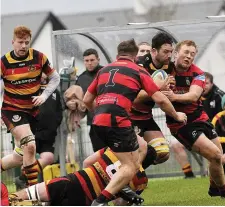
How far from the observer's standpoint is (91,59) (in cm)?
1546

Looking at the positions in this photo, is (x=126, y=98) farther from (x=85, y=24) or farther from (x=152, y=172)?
(x=85, y=24)

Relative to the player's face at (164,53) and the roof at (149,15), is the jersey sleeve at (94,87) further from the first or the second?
the roof at (149,15)

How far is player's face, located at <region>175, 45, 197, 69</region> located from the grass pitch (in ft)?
5.72

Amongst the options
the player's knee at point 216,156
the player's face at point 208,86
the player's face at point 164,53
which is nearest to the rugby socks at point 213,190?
the player's knee at point 216,156

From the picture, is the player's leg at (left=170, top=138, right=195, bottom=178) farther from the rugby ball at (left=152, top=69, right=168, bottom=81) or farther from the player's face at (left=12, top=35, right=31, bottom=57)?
the rugby ball at (left=152, top=69, right=168, bottom=81)

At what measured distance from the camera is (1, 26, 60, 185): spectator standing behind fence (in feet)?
43.5

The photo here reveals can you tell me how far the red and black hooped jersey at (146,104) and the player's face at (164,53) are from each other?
113 millimetres

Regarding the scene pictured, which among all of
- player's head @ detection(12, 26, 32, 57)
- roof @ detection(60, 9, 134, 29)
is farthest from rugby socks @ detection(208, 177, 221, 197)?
roof @ detection(60, 9, 134, 29)

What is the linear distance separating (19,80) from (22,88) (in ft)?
0.40

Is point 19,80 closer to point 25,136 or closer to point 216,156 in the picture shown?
point 25,136

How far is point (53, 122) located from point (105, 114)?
504 cm

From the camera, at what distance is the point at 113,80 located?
10.6m

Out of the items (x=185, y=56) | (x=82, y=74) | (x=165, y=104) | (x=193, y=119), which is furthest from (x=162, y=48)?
(x=82, y=74)

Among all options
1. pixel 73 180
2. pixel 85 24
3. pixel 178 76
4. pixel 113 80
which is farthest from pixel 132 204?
pixel 85 24
